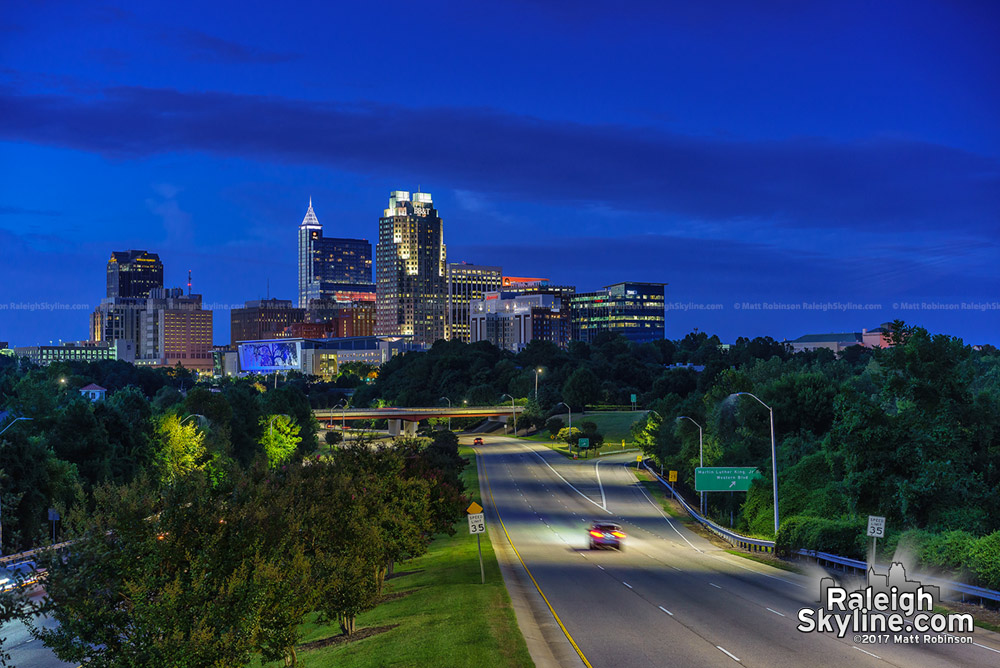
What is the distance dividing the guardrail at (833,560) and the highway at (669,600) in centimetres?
155

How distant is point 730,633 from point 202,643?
1650cm

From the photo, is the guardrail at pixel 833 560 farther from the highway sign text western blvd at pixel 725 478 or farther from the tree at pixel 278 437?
the tree at pixel 278 437

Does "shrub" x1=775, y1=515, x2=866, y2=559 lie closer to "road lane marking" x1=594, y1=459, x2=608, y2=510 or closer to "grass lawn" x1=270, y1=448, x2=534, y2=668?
"grass lawn" x1=270, y1=448, x2=534, y2=668

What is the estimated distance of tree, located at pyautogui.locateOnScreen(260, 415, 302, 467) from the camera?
334 feet

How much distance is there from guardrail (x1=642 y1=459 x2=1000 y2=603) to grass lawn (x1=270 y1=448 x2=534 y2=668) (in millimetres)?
15037

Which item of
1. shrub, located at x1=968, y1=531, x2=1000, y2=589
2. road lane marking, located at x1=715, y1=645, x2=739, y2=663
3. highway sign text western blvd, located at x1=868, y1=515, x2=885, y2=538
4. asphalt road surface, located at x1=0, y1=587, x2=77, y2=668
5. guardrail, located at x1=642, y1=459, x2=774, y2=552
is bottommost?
guardrail, located at x1=642, y1=459, x2=774, y2=552

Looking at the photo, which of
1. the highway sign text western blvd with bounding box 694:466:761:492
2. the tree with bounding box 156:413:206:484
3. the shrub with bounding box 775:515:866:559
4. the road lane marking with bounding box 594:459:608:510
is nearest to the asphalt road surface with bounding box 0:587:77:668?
the shrub with bounding box 775:515:866:559

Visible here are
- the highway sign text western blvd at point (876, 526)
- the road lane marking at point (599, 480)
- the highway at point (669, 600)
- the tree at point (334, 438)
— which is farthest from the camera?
the tree at point (334, 438)

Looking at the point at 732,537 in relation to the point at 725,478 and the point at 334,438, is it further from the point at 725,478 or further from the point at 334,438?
the point at 334,438

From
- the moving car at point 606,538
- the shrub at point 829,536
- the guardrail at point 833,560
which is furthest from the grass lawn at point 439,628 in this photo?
the shrub at point 829,536

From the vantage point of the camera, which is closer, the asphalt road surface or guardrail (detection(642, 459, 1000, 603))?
the asphalt road surface

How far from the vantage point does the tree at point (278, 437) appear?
4008 inches

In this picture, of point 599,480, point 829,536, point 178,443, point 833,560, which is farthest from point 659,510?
point 178,443

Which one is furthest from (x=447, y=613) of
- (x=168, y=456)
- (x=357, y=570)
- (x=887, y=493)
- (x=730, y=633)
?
(x=168, y=456)
